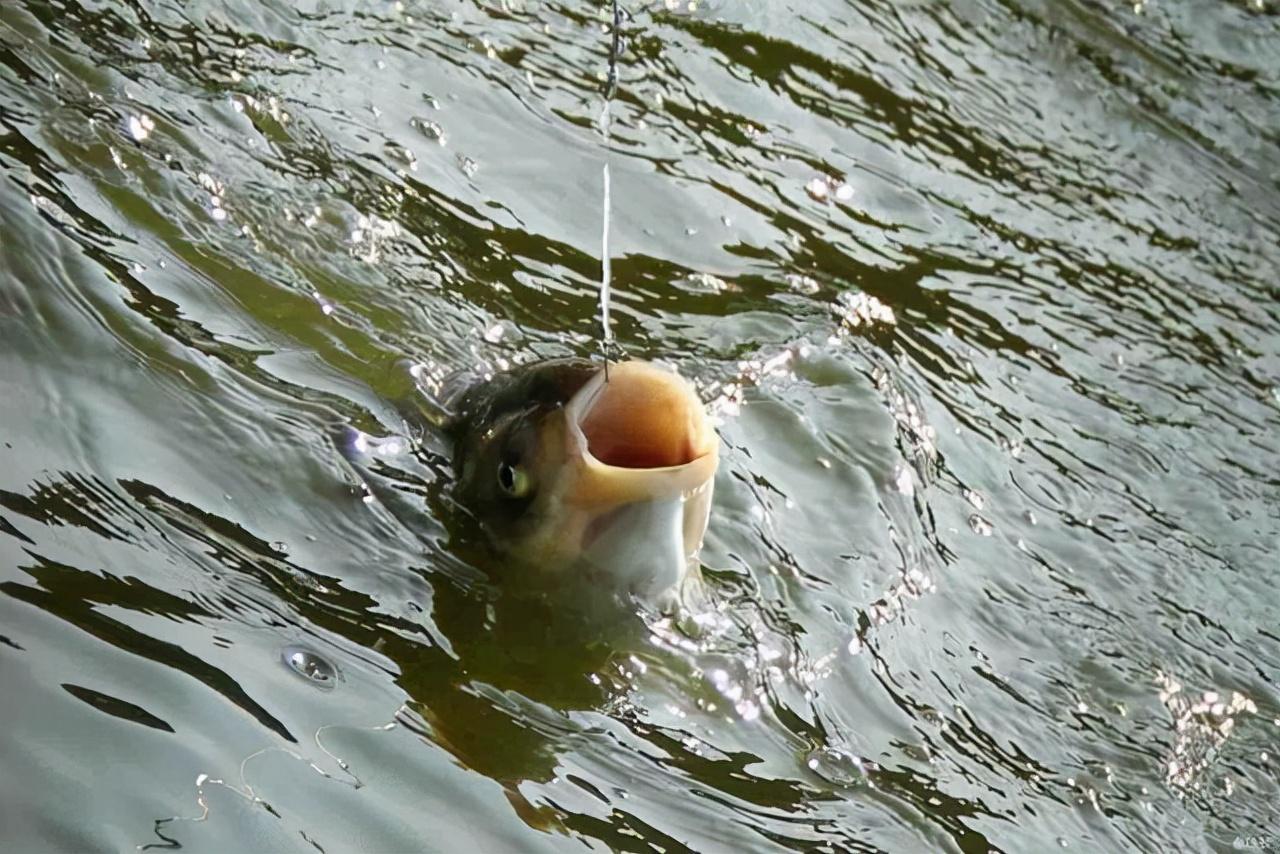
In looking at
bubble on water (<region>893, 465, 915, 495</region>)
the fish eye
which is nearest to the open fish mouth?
the fish eye

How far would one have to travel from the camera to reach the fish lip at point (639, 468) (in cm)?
361

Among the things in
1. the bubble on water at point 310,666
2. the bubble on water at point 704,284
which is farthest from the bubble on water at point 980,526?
the bubble on water at point 310,666

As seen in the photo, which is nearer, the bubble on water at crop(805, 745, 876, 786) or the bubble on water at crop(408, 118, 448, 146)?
the bubble on water at crop(805, 745, 876, 786)

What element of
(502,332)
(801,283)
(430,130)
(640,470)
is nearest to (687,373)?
(502,332)

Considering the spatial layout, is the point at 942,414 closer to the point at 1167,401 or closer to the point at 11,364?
the point at 1167,401

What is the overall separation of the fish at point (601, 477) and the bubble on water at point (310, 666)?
69 cm

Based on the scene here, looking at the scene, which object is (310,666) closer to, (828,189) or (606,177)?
(606,177)

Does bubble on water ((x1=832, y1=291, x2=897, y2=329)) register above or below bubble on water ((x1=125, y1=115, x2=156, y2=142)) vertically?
above

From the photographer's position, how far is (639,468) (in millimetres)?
3750

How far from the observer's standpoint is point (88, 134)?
507cm

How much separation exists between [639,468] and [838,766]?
0.78 m

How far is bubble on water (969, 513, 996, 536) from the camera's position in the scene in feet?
16.5

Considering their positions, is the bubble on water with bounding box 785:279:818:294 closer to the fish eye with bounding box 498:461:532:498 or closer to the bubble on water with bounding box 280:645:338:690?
the fish eye with bounding box 498:461:532:498

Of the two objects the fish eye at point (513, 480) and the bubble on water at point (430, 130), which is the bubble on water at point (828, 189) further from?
the fish eye at point (513, 480)
